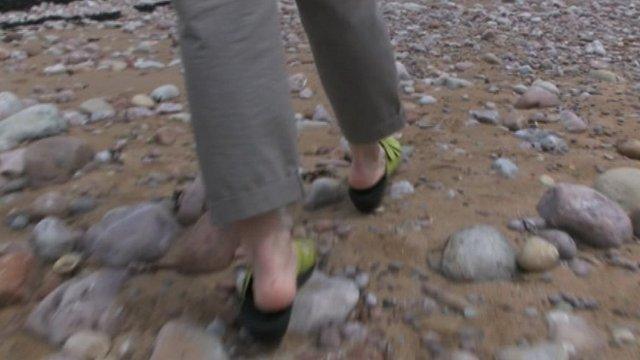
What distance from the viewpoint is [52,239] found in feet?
4.85

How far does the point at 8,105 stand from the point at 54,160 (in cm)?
75

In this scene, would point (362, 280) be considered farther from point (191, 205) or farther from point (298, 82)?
point (298, 82)

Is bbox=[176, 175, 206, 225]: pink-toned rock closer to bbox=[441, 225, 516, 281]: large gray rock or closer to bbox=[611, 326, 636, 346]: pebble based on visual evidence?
bbox=[441, 225, 516, 281]: large gray rock

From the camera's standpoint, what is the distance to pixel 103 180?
1.81 m

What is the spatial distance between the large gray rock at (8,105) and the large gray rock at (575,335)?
2.02 m

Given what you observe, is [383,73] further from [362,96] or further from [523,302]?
[523,302]

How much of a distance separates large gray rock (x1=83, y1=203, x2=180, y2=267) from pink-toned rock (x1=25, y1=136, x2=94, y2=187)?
37 centimetres

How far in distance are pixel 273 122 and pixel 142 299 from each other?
0.51 m

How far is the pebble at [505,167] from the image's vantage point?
5.71 feet

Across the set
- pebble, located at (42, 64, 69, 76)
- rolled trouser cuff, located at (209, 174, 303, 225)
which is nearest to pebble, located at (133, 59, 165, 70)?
pebble, located at (42, 64, 69, 76)

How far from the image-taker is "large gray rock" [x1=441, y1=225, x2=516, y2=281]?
130cm

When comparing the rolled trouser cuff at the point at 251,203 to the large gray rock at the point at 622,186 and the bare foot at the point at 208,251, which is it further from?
the large gray rock at the point at 622,186

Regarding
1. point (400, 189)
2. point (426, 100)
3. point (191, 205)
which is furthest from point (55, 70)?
point (400, 189)

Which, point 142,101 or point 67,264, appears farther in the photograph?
point 142,101
